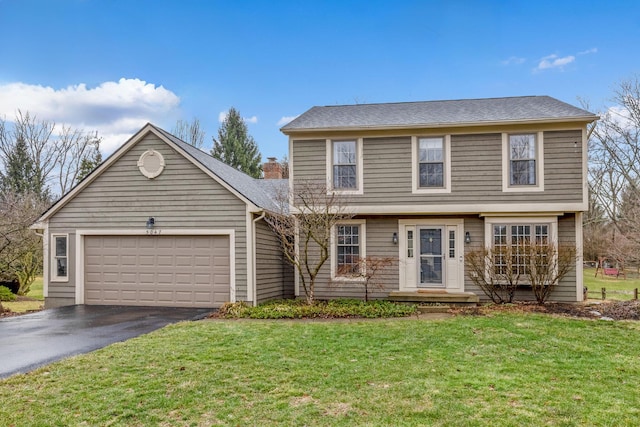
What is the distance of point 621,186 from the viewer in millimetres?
26016

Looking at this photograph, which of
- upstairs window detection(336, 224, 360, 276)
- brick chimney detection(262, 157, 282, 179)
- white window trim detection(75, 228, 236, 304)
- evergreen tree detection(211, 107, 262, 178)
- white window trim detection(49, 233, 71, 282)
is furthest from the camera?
evergreen tree detection(211, 107, 262, 178)

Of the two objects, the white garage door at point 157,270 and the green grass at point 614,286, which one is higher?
the white garage door at point 157,270

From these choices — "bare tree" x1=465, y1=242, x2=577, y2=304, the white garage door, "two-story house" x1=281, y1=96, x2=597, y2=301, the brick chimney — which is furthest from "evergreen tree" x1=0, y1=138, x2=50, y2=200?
"bare tree" x1=465, y1=242, x2=577, y2=304

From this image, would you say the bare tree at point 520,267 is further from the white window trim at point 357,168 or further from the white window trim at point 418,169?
the white window trim at point 357,168

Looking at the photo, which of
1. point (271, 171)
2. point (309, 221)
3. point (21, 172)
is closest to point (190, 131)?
point (21, 172)

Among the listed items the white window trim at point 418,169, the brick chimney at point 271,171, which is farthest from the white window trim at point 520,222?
the brick chimney at point 271,171

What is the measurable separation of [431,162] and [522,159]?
2.26 metres

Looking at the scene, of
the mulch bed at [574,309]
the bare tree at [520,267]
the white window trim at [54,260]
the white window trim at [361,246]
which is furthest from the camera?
the white window trim at [361,246]

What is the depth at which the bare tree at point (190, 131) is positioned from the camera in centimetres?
3448

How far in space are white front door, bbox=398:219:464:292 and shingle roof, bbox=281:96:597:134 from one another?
2.68 meters

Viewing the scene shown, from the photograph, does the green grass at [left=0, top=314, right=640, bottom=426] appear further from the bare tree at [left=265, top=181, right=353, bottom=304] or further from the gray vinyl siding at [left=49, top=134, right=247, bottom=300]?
the gray vinyl siding at [left=49, top=134, right=247, bottom=300]

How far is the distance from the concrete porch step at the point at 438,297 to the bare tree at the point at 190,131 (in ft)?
86.9

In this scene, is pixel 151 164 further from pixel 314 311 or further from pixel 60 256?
pixel 314 311

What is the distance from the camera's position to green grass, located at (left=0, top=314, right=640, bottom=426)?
4.18 m
